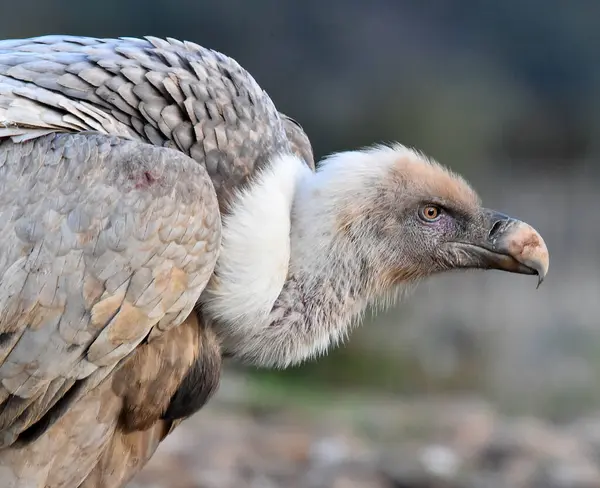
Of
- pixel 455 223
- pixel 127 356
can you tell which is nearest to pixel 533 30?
pixel 455 223

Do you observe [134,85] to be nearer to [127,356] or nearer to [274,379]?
[127,356]

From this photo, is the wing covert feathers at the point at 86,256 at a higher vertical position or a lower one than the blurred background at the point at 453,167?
higher

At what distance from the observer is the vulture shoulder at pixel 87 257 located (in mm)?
3396

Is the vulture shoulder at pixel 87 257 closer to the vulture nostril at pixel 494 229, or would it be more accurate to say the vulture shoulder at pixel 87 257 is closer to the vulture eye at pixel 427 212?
the vulture eye at pixel 427 212

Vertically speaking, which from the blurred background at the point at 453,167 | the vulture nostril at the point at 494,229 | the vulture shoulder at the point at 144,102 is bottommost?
the blurred background at the point at 453,167

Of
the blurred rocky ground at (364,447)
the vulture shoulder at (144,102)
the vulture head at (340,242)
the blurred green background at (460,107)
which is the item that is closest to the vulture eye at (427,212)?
the vulture head at (340,242)

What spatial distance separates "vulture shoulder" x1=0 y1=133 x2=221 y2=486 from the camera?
3396 millimetres

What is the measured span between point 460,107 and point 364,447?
6.32 metres

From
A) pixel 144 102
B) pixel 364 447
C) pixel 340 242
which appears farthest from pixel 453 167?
pixel 144 102

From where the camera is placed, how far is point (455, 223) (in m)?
4.09

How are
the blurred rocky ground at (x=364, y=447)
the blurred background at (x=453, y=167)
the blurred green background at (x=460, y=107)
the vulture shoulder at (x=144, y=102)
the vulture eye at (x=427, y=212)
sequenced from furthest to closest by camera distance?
the blurred green background at (x=460, y=107)
the blurred background at (x=453, y=167)
the blurred rocky ground at (x=364, y=447)
the vulture eye at (x=427, y=212)
the vulture shoulder at (x=144, y=102)

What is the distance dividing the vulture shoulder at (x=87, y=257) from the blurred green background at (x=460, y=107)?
6.33 meters

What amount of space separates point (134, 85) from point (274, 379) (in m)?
5.65

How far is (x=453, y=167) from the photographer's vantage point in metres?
12.1
